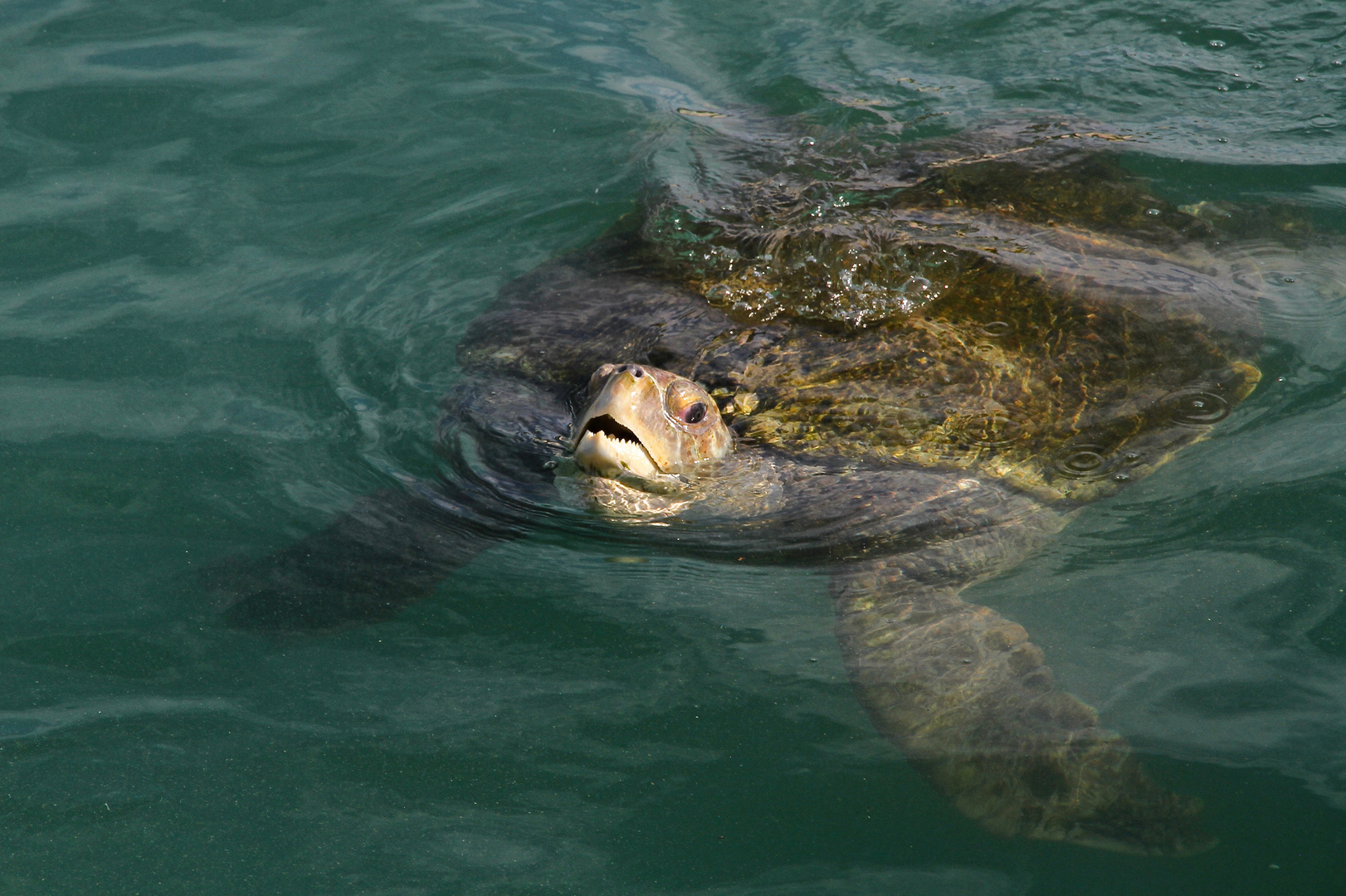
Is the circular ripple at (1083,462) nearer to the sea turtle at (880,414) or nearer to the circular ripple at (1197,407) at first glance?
the sea turtle at (880,414)

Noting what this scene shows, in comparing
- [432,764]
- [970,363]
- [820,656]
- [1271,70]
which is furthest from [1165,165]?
[432,764]

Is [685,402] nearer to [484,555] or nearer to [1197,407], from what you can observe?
[484,555]

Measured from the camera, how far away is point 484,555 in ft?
12.5

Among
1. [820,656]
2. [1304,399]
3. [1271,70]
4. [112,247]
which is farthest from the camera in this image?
[1271,70]

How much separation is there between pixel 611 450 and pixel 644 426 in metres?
0.17

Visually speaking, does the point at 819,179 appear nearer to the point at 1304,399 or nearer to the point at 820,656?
the point at 1304,399

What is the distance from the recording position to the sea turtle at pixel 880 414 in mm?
3406

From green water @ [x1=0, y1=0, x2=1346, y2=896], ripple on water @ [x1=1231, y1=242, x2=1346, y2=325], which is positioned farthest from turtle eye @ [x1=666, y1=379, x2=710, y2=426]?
ripple on water @ [x1=1231, y1=242, x2=1346, y2=325]

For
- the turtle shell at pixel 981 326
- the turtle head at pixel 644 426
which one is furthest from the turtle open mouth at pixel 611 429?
the turtle shell at pixel 981 326

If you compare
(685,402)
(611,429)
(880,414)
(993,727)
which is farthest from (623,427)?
(993,727)

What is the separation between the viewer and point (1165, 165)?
5.92 metres

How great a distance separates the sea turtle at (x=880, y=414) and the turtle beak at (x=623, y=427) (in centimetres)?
1

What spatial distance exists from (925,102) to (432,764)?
5.37 m

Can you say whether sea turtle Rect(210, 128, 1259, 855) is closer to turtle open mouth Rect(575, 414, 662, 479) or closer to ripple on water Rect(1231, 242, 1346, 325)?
turtle open mouth Rect(575, 414, 662, 479)
